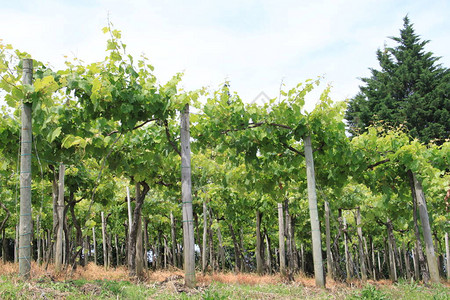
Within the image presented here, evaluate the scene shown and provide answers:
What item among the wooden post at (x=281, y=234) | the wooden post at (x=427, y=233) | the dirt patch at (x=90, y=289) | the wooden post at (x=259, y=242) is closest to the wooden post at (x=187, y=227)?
the dirt patch at (x=90, y=289)

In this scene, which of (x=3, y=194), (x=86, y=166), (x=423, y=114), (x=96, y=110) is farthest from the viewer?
(x=423, y=114)

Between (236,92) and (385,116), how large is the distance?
85.6 feet

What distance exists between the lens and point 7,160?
762 cm

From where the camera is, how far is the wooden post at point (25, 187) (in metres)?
5.24

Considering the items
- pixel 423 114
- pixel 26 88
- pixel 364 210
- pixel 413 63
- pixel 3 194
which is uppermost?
pixel 413 63

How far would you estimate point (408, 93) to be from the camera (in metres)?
30.8

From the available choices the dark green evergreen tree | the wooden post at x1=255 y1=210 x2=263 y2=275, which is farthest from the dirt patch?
the dark green evergreen tree

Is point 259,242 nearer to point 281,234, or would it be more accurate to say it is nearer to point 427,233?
point 281,234

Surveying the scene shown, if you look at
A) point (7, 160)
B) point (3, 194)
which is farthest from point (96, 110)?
point (3, 194)

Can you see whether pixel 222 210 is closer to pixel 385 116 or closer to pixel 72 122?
pixel 72 122

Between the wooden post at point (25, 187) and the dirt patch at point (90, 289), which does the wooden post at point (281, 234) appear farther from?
the wooden post at point (25, 187)

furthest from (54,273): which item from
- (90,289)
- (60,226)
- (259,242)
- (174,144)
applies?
(259,242)

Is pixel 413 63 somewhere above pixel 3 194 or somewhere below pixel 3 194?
above

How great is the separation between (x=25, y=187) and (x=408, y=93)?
31489 millimetres
